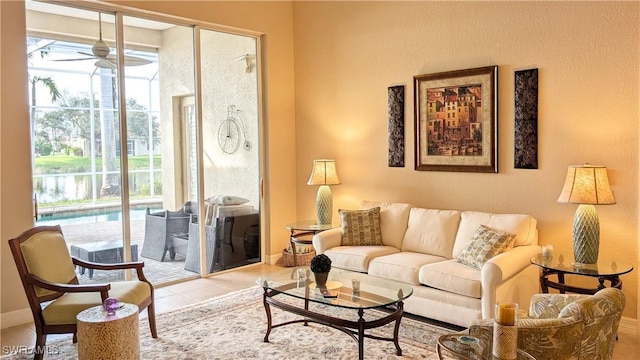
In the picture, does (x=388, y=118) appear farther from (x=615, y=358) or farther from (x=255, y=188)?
(x=615, y=358)

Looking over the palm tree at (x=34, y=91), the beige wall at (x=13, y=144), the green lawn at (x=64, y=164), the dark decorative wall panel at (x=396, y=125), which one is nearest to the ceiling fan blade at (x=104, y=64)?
the palm tree at (x=34, y=91)

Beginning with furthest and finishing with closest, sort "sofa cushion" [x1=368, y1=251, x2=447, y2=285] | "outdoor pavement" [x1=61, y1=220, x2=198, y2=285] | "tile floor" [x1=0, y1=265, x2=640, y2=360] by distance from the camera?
"outdoor pavement" [x1=61, y1=220, x2=198, y2=285] < "sofa cushion" [x1=368, y1=251, x2=447, y2=285] < "tile floor" [x1=0, y1=265, x2=640, y2=360]

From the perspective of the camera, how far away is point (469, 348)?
7.74ft

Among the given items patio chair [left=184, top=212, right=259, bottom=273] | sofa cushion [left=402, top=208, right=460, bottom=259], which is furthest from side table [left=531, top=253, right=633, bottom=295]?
patio chair [left=184, top=212, right=259, bottom=273]

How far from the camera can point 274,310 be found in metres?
4.38

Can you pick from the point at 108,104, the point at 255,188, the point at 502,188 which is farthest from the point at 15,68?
the point at 502,188

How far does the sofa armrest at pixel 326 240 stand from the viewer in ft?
15.8

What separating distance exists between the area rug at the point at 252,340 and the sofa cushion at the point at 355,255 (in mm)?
438

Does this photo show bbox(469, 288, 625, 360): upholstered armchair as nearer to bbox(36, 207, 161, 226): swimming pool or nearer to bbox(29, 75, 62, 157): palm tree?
bbox(36, 207, 161, 226): swimming pool

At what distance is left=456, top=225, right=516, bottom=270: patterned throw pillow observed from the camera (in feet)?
12.8

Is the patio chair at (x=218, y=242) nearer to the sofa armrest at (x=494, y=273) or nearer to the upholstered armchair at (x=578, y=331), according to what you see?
the sofa armrest at (x=494, y=273)

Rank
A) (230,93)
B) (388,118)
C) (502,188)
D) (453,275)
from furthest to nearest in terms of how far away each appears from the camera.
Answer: (230,93)
(388,118)
(502,188)
(453,275)

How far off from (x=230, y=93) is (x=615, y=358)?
4.54 m

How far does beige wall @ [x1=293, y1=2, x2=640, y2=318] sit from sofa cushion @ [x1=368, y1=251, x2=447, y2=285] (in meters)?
0.83
